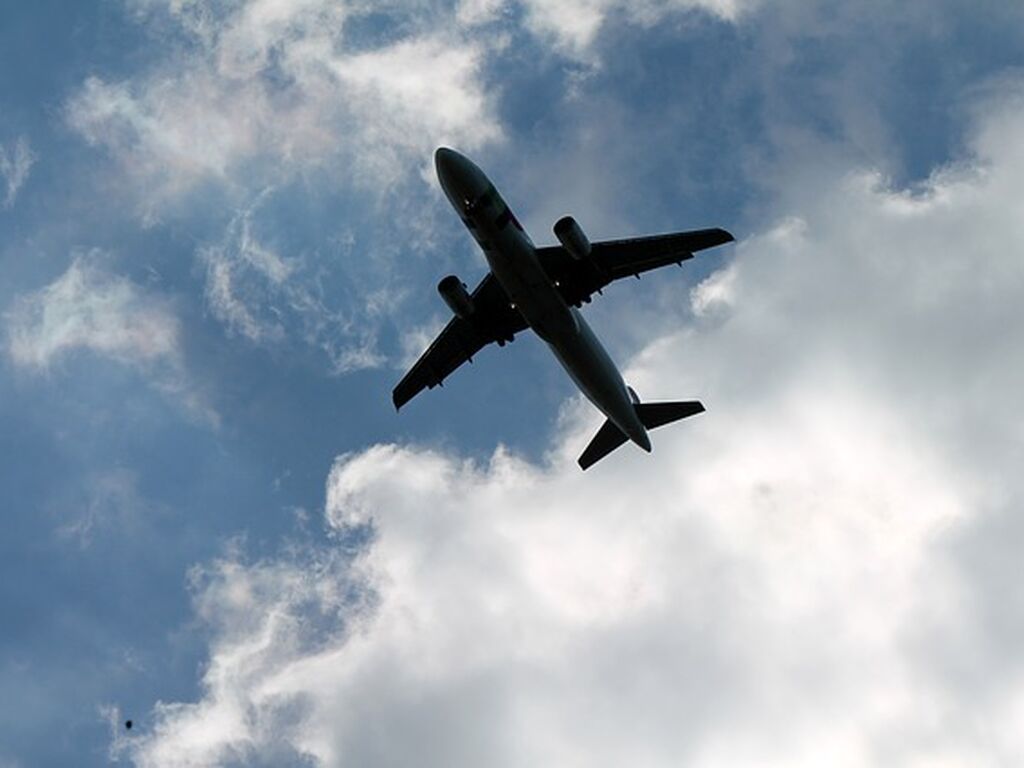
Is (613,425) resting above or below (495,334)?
below

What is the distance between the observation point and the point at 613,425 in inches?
2486

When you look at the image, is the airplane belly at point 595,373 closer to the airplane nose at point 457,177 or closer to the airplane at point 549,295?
the airplane at point 549,295

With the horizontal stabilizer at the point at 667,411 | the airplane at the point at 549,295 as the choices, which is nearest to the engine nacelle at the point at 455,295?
the airplane at the point at 549,295

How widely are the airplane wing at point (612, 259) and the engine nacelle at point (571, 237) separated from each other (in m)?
2.69

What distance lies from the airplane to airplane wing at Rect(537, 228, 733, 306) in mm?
55

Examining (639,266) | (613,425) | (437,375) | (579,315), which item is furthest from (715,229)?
(437,375)

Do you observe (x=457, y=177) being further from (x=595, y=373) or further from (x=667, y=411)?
(x=667, y=411)

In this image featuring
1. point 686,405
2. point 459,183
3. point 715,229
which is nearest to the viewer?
point 459,183

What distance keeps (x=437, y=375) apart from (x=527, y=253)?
1417 centimetres

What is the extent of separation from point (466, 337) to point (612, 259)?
34.2ft

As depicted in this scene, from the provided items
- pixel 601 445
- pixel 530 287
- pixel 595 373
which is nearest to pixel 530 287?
pixel 530 287

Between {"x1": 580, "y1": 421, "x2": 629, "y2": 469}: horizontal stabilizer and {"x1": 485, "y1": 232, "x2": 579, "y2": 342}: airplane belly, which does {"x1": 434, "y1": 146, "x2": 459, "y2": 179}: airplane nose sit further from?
A: {"x1": 580, "y1": 421, "x2": 629, "y2": 469}: horizontal stabilizer

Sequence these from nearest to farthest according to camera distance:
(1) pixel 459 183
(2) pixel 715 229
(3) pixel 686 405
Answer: (1) pixel 459 183 < (2) pixel 715 229 < (3) pixel 686 405

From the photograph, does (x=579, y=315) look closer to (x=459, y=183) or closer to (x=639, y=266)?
(x=639, y=266)
